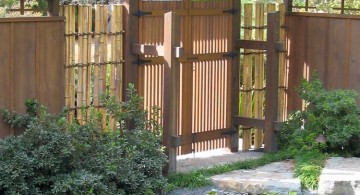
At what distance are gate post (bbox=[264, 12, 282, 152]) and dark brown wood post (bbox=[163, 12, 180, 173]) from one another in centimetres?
168

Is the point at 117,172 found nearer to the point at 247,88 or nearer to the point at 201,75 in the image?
the point at 201,75

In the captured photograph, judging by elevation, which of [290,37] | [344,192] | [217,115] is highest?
[290,37]

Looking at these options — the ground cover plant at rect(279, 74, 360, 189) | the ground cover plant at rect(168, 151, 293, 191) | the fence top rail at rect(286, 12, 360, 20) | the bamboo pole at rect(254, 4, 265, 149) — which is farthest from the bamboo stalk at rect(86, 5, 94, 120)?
the fence top rail at rect(286, 12, 360, 20)

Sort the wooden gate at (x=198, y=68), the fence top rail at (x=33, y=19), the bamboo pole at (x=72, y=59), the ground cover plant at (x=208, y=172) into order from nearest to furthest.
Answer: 1. the fence top rail at (x=33, y=19)
2. the bamboo pole at (x=72, y=59)
3. the ground cover plant at (x=208, y=172)
4. the wooden gate at (x=198, y=68)

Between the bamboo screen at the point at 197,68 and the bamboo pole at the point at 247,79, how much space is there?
321mm

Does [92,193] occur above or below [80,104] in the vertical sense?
below

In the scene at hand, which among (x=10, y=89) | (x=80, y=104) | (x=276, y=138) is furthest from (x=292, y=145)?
(x=10, y=89)

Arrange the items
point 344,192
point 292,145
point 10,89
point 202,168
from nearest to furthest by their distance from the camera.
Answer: point 10,89, point 344,192, point 202,168, point 292,145

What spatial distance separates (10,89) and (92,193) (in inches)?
53.7

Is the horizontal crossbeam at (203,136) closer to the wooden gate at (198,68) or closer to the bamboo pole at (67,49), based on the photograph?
the wooden gate at (198,68)

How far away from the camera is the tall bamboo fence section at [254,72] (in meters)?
10.4

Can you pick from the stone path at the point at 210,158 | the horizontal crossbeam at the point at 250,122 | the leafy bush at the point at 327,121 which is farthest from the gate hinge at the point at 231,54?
the stone path at the point at 210,158

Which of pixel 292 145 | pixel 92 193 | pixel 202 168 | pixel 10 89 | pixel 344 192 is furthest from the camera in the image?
pixel 292 145

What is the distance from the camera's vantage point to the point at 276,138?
33.2ft
